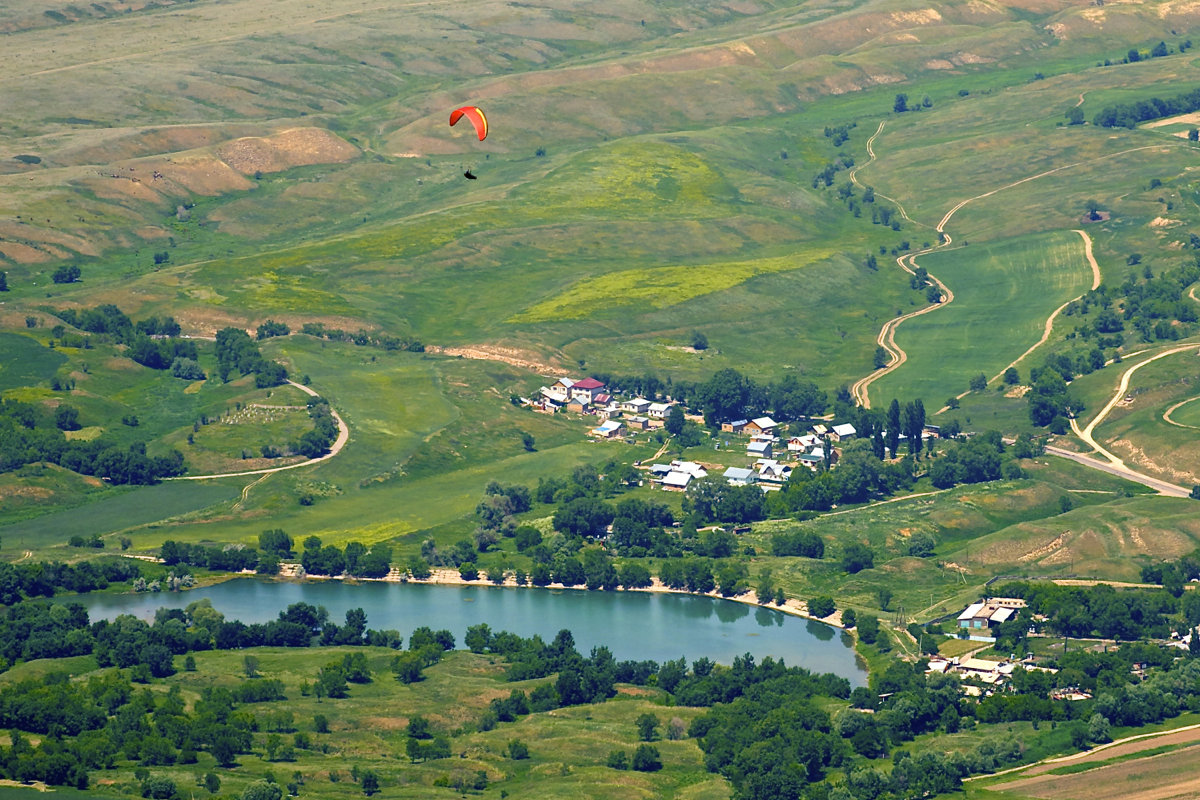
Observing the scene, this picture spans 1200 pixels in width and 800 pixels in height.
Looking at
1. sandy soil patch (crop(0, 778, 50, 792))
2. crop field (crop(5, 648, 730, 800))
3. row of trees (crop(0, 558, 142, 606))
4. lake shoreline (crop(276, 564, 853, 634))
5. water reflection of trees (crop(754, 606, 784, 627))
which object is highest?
sandy soil patch (crop(0, 778, 50, 792))

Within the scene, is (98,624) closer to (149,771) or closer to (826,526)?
(149,771)

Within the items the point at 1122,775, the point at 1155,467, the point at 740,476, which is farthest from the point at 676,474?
the point at 1122,775


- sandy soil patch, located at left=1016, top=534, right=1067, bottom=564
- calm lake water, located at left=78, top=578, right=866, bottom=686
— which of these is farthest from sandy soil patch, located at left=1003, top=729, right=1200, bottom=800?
sandy soil patch, located at left=1016, top=534, right=1067, bottom=564

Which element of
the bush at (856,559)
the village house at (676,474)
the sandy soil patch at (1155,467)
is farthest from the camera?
the village house at (676,474)

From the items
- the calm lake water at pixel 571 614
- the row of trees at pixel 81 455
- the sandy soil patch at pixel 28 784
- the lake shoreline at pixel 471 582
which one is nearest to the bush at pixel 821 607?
the calm lake water at pixel 571 614

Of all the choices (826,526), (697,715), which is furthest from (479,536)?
(697,715)

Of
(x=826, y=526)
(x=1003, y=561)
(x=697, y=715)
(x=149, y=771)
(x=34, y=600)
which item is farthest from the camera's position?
(x=826, y=526)

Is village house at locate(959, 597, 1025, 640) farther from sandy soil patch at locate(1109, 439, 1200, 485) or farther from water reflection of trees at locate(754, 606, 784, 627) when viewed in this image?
sandy soil patch at locate(1109, 439, 1200, 485)

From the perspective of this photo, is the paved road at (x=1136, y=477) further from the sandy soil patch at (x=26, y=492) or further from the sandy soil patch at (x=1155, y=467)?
the sandy soil patch at (x=26, y=492)
